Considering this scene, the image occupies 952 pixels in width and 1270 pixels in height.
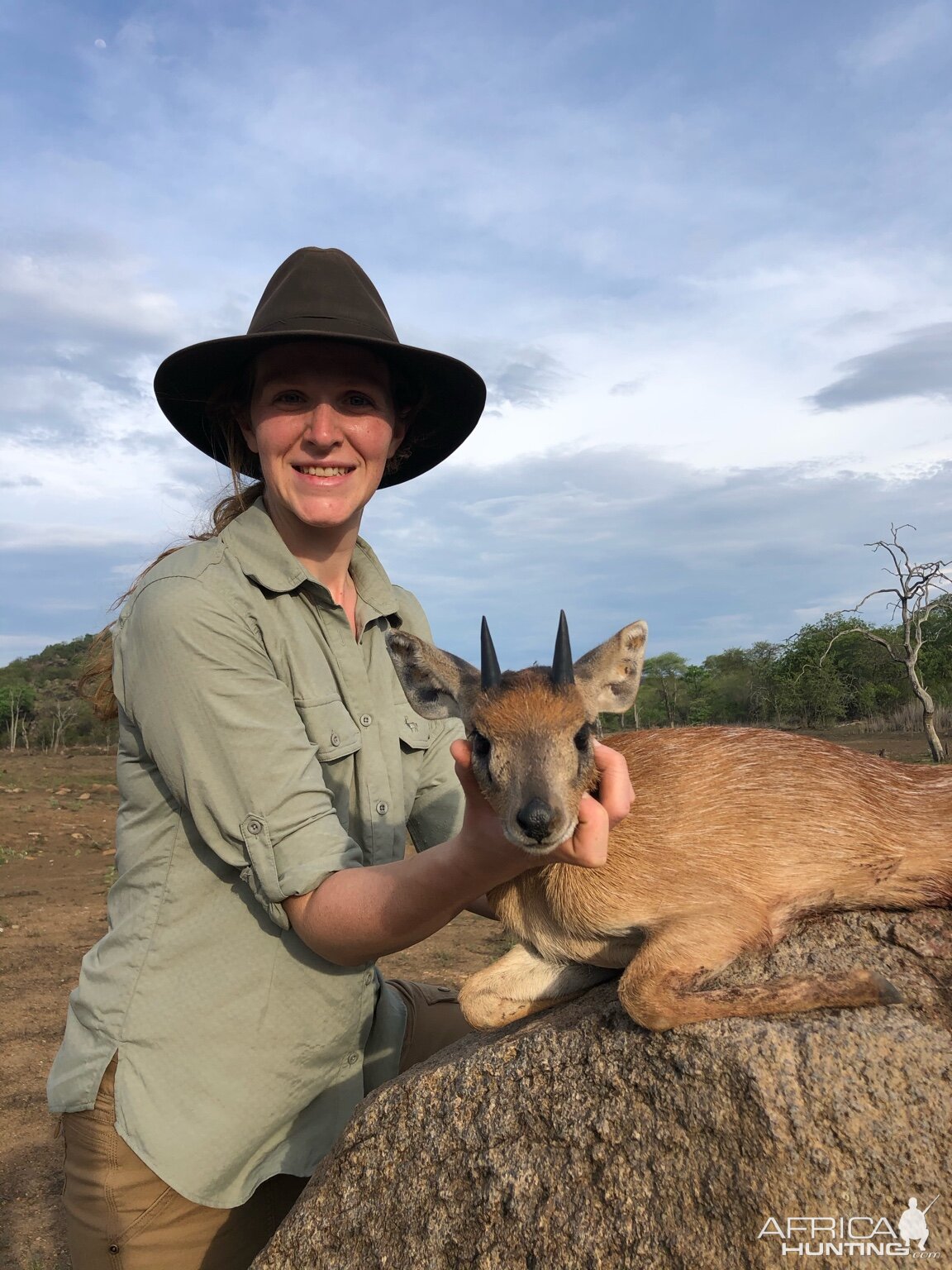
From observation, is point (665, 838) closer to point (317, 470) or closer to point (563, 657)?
point (563, 657)

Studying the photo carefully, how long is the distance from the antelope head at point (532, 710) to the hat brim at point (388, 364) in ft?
4.50

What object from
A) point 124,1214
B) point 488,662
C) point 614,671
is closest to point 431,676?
point 488,662

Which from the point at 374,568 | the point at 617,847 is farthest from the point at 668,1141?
the point at 374,568

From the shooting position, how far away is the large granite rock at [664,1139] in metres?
2.65

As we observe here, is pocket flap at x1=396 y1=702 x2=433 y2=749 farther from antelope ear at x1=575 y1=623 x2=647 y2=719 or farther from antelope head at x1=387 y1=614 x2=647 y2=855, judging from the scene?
antelope ear at x1=575 y1=623 x2=647 y2=719

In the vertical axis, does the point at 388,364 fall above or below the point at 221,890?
above

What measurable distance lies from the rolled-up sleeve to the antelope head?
664 mm

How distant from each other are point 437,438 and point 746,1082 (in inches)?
146

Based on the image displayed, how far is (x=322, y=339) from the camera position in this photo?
4215 mm

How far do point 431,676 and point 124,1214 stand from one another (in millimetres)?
2408

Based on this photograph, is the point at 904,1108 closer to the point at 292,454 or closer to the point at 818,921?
the point at 818,921

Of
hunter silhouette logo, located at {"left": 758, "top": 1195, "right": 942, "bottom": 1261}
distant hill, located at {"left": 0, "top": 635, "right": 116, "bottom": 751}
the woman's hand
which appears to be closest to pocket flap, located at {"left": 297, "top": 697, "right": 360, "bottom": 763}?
the woman's hand

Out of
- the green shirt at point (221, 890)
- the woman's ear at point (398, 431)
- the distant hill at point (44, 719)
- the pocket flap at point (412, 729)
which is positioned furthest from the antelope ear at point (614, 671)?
the distant hill at point (44, 719)

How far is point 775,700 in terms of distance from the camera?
45.2 metres
